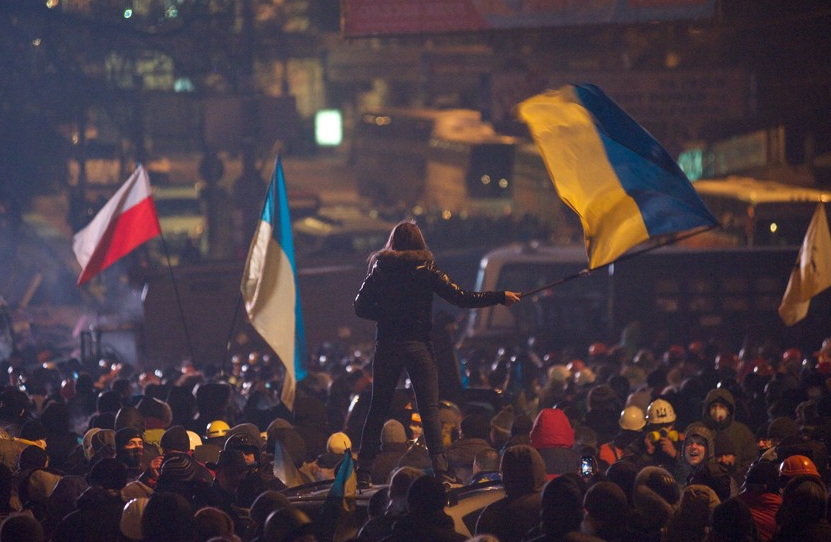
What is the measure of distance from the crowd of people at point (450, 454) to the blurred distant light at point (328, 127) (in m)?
28.1

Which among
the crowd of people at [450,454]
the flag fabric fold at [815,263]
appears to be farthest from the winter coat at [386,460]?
the flag fabric fold at [815,263]

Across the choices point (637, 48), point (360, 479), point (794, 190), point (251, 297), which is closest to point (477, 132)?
point (637, 48)

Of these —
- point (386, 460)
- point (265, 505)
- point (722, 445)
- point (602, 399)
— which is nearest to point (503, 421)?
point (602, 399)

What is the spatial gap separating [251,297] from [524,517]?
4.73 metres

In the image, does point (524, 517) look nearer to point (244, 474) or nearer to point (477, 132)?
point (244, 474)

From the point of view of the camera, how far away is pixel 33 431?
9.11m

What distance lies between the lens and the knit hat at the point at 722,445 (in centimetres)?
862

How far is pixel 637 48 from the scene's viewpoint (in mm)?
25922

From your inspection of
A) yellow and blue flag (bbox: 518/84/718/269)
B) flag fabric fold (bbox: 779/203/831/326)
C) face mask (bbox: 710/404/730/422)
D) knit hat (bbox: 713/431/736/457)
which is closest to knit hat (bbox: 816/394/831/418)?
face mask (bbox: 710/404/730/422)

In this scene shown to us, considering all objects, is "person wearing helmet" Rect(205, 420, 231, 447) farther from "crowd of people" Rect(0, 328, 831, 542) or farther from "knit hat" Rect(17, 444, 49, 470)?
"knit hat" Rect(17, 444, 49, 470)

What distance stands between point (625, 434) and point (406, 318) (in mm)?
2446

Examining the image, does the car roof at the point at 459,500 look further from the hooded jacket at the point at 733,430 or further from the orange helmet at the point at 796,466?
the hooded jacket at the point at 733,430

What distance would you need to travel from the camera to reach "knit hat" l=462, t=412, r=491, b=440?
9.12m

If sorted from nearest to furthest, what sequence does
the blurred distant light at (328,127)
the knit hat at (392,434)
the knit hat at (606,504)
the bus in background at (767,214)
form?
the knit hat at (606,504), the knit hat at (392,434), the bus in background at (767,214), the blurred distant light at (328,127)
